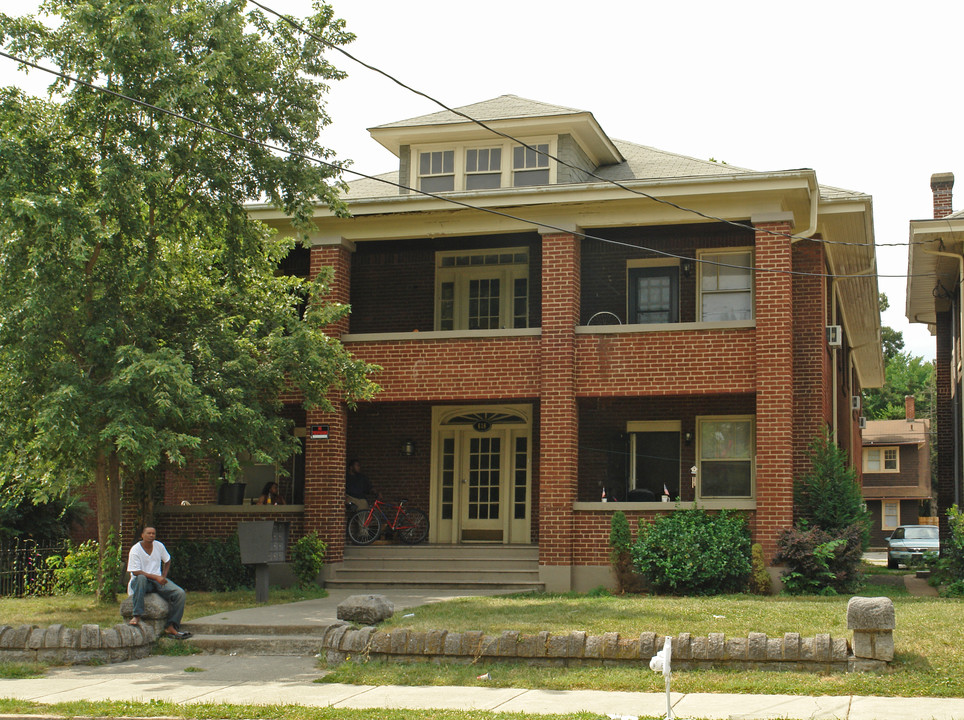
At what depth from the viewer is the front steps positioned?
17.9 meters

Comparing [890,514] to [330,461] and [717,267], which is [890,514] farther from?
[330,461]

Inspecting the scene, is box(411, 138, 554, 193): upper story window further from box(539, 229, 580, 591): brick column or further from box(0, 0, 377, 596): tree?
box(0, 0, 377, 596): tree

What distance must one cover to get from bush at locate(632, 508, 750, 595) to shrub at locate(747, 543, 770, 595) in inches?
4.0

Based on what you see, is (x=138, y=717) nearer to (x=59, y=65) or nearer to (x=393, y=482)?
(x=59, y=65)

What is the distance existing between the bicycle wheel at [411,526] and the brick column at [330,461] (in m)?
1.80

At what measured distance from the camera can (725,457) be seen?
1912cm

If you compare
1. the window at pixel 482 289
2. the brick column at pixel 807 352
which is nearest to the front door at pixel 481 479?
the window at pixel 482 289

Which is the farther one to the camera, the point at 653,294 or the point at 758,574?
the point at 653,294

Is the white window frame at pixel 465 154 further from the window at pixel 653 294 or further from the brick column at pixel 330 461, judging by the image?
the window at pixel 653 294

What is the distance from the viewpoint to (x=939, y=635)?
34.6 ft

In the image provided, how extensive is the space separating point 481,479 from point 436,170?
239 inches

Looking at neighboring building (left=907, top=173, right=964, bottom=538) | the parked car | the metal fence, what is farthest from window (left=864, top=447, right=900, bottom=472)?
the metal fence

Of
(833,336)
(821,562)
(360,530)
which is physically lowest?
(821,562)

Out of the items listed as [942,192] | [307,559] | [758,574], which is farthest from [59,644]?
[942,192]
